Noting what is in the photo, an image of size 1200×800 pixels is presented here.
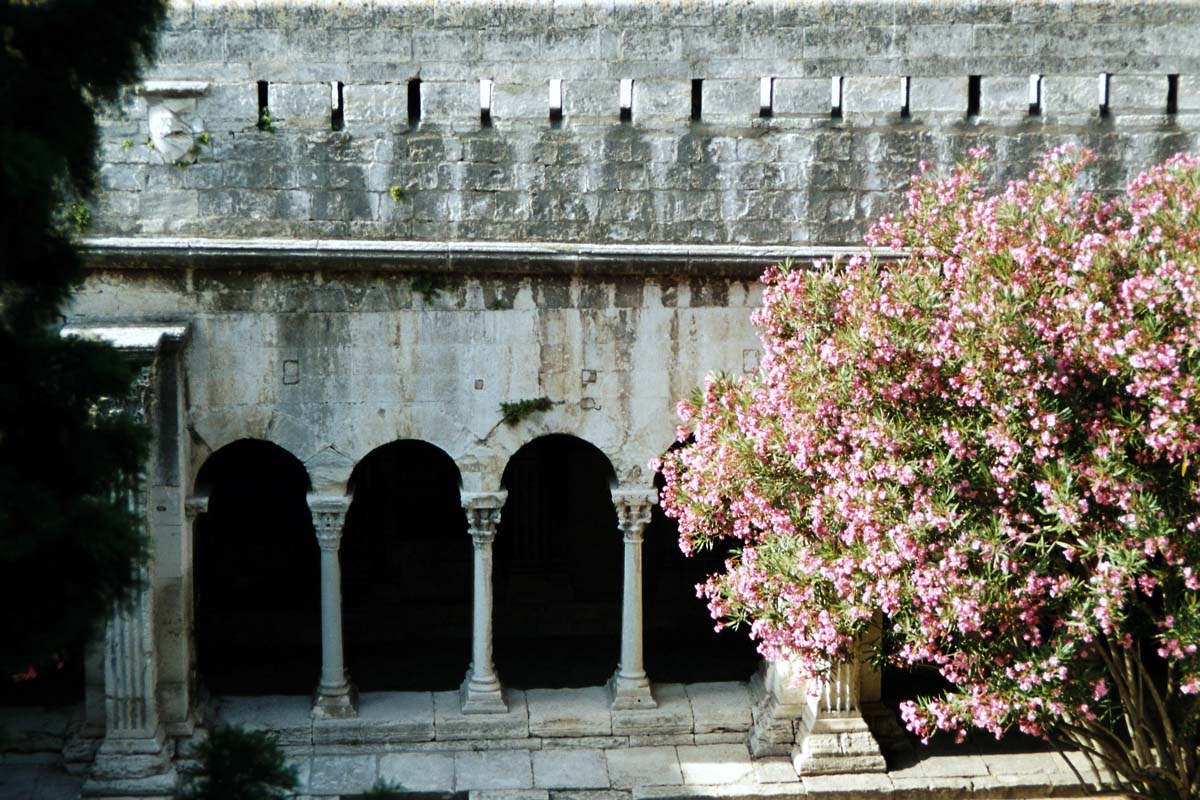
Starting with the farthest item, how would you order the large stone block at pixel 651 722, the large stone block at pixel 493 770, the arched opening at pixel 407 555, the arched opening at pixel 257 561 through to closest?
the arched opening at pixel 407 555
the arched opening at pixel 257 561
the large stone block at pixel 651 722
the large stone block at pixel 493 770

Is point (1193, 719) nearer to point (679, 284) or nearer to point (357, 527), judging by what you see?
point (679, 284)

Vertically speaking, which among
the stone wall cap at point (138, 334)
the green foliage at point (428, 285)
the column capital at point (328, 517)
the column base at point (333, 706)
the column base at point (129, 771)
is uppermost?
the green foliage at point (428, 285)

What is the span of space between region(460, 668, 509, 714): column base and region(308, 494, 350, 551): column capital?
65.7 inches

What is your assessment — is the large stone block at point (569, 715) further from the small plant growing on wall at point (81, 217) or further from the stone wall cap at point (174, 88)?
the stone wall cap at point (174, 88)

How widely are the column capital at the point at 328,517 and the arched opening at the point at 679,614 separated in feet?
13.3

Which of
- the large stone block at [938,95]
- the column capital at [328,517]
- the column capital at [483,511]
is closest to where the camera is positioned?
the large stone block at [938,95]

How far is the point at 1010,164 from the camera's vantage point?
42.8 feet

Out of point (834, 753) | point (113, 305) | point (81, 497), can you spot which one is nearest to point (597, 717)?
point (834, 753)

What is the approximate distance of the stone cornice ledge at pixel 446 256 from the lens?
12.6 m

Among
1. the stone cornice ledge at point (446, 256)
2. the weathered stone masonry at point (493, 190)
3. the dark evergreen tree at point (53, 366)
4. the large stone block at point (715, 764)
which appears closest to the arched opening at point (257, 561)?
the weathered stone masonry at point (493, 190)

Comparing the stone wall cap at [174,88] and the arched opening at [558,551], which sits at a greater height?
the stone wall cap at [174,88]

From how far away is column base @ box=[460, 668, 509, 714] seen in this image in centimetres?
1369

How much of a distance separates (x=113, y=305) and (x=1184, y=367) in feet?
25.8

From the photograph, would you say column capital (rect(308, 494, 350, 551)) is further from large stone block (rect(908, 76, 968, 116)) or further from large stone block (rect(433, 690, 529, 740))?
large stone block (rect(908, 76, 968, 116))
